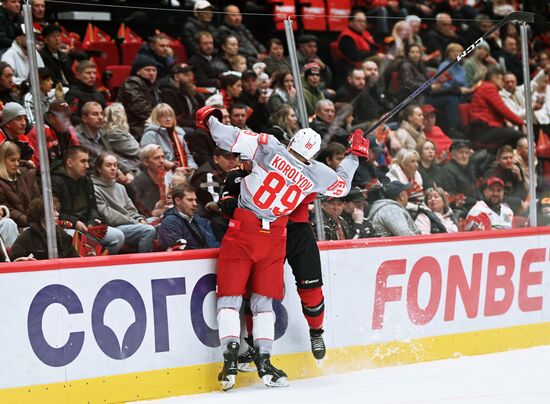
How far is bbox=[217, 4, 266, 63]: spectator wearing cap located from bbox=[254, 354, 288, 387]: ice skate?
2.02m

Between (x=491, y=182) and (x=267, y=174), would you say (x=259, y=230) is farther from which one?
(x=491, y=182)

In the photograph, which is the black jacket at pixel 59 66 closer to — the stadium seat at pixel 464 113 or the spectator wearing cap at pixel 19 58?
the spectator wearing cap at pixel 19 58

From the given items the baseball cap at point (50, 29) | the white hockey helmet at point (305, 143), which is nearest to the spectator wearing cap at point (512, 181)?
the white hockey helmet at point (305, 143)

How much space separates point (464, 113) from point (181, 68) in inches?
83.0

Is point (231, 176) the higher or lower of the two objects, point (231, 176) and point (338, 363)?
the higher

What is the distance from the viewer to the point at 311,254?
18.8 ft

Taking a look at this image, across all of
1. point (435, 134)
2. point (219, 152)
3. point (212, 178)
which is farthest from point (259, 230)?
point (435, 134)

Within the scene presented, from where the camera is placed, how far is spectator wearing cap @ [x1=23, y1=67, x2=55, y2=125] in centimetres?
522

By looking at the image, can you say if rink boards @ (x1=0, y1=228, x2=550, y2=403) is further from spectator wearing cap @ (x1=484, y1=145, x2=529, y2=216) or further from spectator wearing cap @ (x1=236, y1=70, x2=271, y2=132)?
spectator wearing cap @ (x1=236, y1=70, x2=271, y2=132)

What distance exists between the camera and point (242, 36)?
6.63 metres

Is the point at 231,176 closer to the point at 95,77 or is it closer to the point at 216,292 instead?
the point at 216,292

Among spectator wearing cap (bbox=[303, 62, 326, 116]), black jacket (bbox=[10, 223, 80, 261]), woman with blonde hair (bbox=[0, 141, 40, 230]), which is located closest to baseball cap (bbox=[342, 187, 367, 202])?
spectator wearing cap (bbox=[303, 62, 326, 116])

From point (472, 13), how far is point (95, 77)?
199 inches

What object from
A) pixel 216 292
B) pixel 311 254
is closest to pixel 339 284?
pixel 311 254
